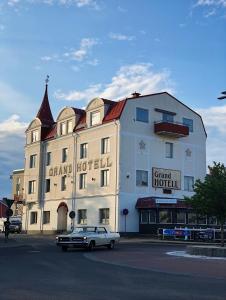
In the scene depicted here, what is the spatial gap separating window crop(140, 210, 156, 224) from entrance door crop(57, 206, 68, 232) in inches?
429

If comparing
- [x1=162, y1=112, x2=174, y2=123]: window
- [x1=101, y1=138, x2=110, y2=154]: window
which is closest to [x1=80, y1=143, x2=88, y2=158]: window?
[x1=101, y1=138, x2=110, y2=154]: window

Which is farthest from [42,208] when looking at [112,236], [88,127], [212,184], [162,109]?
[212,184]

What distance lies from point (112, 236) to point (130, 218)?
64.6 ft

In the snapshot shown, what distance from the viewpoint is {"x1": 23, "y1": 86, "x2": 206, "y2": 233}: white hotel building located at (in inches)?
1983

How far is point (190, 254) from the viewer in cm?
2461

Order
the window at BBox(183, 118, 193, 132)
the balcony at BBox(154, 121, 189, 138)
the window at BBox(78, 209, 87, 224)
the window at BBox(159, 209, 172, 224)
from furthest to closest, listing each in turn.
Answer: the window at BBox(183, 118, 193, 132)
the window at BBox(78, 209, 87, 224)
the balcony at BBox(154, 121, 189, 138)
the window at BBox(159, 209, 172, 224)

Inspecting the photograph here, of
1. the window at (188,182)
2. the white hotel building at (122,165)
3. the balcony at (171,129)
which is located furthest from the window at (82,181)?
the window at (188,182)

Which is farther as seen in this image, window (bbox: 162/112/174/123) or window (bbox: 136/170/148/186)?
window (bbox: 162/112/174/123)

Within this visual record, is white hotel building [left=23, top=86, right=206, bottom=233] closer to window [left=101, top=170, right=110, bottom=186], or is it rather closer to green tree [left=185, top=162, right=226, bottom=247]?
window [left=101, top=170, right=110, bottom=186]

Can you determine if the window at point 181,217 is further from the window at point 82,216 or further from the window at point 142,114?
the window at point 82,216

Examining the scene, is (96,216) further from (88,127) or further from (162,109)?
(162,109)

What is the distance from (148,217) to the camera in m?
50.6

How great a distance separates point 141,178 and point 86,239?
23809mm

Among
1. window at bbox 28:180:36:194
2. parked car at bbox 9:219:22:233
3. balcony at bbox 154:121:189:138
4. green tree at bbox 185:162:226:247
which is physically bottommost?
parked car at bbox 9:219:22:233
